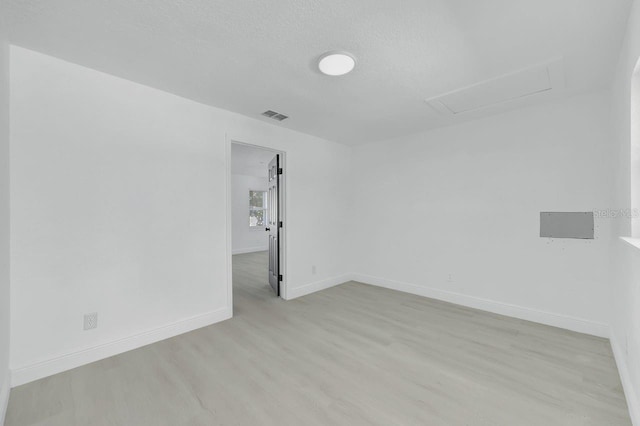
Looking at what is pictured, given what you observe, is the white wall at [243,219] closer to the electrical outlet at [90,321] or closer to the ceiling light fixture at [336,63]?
the electrical outlet at [90,321]

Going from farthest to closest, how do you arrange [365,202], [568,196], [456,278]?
1. [365,202]
2. [456,278]
3. [568,196]

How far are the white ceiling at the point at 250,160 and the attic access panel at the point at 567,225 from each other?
4.32 meters

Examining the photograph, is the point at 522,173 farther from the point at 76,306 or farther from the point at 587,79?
the point at 76,306

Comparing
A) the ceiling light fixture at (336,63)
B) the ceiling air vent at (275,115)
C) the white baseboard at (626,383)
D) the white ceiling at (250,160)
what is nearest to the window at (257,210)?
the white ceiling at (250,160)

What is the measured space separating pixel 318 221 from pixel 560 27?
345 centimetres

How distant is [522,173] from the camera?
10.6ft

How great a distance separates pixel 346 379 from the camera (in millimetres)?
2092

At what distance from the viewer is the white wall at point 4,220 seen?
5.80ft

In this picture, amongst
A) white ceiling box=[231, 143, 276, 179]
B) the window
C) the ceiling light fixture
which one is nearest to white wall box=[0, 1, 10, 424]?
the ceiling light fixture

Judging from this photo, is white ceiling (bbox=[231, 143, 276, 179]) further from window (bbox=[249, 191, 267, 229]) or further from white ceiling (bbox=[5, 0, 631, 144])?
white ceiling (bbox=[5, 0, 631, 144])

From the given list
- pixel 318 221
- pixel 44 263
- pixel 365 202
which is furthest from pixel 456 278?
pixel 44 263

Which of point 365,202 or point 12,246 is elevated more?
point 365,202

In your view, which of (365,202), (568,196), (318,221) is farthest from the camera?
(365,202)

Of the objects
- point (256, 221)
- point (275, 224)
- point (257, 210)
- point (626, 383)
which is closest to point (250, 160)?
point (257, 210)
